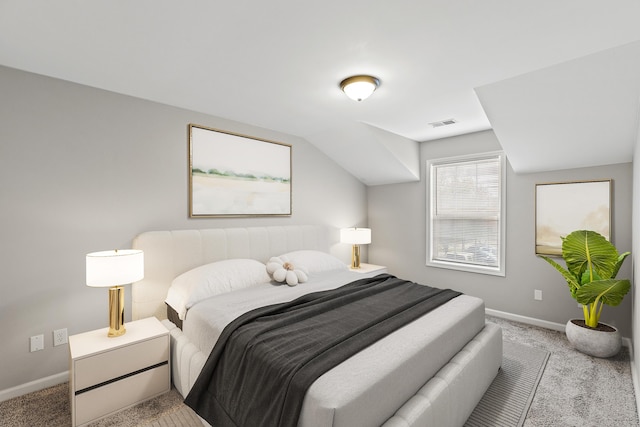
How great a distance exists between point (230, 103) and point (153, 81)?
67cm

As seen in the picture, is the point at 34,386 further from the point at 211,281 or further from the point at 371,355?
the point at 371,355

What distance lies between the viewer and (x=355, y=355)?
5.21 ft

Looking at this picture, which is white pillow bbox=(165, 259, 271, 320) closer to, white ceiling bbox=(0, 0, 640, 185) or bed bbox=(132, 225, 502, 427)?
bed bbox=(132, 225, 502, 427)

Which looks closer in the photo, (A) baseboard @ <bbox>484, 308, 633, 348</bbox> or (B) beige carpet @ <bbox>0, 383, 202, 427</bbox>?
(B) beige carpet @ <bbox>0, 383, 202, 427</bbox>

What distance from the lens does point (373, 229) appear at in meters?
5.01

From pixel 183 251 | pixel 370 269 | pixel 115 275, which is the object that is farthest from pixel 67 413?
pixel 370 269

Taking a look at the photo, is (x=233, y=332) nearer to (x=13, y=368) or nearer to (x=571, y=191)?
(x=13, y=368)

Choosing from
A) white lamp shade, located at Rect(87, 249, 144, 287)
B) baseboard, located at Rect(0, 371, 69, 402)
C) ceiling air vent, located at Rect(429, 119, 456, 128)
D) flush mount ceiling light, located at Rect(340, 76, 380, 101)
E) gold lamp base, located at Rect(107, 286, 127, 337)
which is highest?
ceiling air vent, located at Rect(429, 119, 456, 128)

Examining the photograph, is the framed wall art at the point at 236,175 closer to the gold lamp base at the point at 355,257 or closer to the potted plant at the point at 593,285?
the gold lamp base at the point at 355,257

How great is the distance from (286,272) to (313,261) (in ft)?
1.98

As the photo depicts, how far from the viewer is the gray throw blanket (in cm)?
142

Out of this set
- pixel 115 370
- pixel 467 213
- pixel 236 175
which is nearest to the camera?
pixel 115 370

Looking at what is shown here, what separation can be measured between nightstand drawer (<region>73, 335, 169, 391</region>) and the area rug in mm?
2155

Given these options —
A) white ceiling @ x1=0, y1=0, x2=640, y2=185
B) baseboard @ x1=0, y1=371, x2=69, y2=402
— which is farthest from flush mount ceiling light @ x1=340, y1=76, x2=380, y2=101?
baseboard @ x1=0, y1=371, x2=69, y2=402
